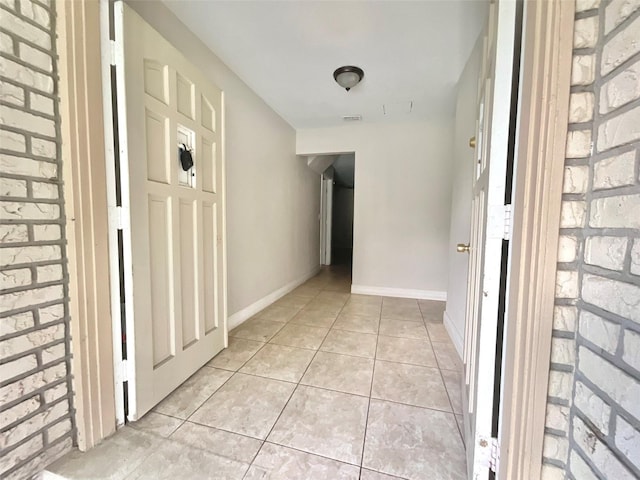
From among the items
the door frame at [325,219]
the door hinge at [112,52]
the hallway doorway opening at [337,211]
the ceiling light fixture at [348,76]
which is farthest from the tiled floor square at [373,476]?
the door frame at [325,219]

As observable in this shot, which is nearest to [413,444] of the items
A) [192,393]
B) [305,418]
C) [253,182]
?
[305,418]

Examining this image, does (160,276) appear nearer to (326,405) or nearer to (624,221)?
(326,405)

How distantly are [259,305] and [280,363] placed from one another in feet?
3.71

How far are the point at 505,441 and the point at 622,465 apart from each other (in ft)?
0.90

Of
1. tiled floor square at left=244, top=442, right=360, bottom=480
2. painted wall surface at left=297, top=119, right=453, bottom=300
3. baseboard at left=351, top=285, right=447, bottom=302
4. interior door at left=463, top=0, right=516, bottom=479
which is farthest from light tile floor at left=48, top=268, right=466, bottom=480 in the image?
painted wall surface at left=297, top=119, right=453, bottom=300

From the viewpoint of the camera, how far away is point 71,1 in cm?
98

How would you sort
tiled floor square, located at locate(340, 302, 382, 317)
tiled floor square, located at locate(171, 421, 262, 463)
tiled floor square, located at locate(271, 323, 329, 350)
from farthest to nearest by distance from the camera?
tiled floor square, located at locate(340, 302, 382, 317), tiled floor square, located at locate(271, 323, 329, 350), tiled floor square, located at locate(171, 421, 262, 463)

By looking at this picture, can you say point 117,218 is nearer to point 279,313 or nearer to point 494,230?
point 494,230

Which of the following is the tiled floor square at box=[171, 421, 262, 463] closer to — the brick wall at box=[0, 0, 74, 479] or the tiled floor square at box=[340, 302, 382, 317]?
the brick wall at box=[0, 0, 74, 479]

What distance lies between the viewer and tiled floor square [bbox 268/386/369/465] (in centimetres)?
113

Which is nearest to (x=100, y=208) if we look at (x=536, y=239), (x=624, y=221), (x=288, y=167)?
(x=536, y=239)

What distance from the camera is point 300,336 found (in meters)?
2.24

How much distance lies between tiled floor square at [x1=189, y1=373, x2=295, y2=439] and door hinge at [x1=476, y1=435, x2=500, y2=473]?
88cm

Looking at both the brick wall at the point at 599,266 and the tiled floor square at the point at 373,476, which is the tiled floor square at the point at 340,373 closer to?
the tiled floor square at the point at 373,476
